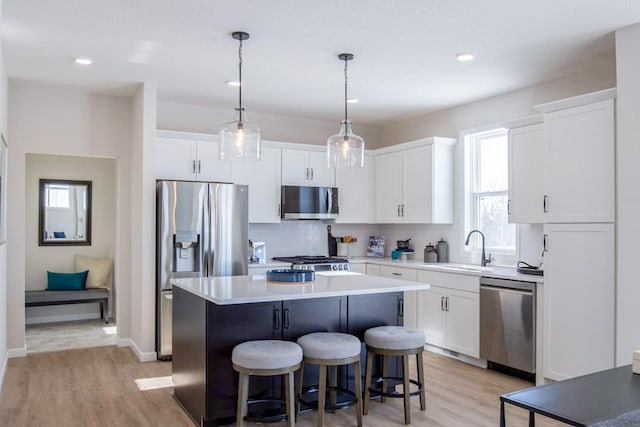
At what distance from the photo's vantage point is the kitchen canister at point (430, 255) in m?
5.64

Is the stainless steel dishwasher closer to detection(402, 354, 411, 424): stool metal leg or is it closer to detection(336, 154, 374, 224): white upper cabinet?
detection(402, 354, 411, 424): stool metal leg

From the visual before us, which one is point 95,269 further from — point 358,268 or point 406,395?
point 406,395

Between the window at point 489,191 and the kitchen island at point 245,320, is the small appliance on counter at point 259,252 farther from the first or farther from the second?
the window at point 489,191

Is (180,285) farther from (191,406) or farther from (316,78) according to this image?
(316,78)

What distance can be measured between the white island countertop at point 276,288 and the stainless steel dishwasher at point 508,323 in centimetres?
Answer: 106

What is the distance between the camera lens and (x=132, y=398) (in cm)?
380

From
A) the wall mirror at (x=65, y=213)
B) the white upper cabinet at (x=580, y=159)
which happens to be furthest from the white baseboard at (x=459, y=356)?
the wall mirror at (x=65, y=213)

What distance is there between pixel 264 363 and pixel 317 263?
2783mm

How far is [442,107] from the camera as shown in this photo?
225 inches

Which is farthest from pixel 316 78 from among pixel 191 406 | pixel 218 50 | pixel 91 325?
pixel 91 325

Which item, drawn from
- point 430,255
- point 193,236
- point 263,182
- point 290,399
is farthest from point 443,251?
point 290,399

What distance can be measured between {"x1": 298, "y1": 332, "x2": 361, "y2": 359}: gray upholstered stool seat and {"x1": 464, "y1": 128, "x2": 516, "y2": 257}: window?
247cm

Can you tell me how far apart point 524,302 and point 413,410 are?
1322 millimetres

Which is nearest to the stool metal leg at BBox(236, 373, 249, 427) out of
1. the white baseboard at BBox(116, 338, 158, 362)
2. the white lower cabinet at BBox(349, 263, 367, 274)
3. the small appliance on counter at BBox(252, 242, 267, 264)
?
the white baseboard at BBox(116, 338, 158, 362)
